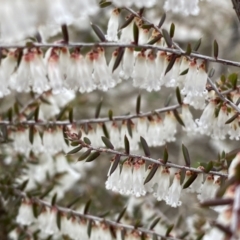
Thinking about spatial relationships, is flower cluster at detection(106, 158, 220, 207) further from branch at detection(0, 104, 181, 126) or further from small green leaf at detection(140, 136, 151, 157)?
branch at detection(0, 104, 181, 126)

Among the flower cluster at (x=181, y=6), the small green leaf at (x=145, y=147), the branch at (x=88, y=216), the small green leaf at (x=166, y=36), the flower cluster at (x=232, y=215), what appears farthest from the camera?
the branch at (x=88, y=216)

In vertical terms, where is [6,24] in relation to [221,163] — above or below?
above

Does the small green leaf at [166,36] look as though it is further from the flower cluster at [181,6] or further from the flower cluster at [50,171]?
the flower cluster at [50,171]

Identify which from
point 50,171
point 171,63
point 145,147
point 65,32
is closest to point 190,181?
point 145,147

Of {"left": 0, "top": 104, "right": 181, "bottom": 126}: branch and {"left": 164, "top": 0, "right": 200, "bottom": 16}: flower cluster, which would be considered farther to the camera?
{"left": 0, "top": 104, "right": 181, "bottom": 126}: branch

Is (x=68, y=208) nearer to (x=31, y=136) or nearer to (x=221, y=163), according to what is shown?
(x=31, y=136)

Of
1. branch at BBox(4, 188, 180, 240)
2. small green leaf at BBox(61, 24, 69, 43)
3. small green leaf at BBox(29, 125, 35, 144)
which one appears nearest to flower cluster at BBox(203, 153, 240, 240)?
small green leaf at BBox(61, 24, 69, 43)

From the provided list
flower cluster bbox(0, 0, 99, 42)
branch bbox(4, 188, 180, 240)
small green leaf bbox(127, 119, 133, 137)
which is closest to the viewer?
flower cluster bbox(0, 0, 99, 42)

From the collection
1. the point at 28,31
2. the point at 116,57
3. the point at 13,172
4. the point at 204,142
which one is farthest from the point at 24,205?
the point at 204,142

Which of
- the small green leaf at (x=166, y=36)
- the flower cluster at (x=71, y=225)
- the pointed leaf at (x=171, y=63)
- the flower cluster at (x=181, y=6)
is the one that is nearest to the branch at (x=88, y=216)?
the flower cluster at (x=71, y=225)
